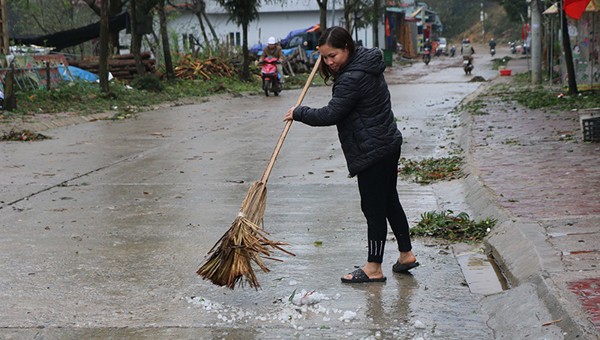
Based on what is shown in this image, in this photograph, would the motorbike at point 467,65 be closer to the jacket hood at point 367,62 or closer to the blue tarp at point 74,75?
the blue tarp at point 74,75

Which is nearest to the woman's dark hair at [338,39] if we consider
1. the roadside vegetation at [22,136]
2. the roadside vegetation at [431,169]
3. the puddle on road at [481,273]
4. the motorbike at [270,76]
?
the puddle on road at [481,273]

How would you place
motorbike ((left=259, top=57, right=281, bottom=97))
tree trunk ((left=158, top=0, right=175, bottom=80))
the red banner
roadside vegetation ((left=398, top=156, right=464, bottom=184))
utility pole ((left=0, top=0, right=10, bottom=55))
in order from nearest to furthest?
roadside vegetation ((left=398, top=156, right=464, bottom=184)) → the red banner → utility pole ((left=0, top=0, right=10, bottom=55)) → motorbike ((left=259, top=57, right=281, bottom=97)) → tree trunk ((left=158, top=0, right=175, bottom=80))

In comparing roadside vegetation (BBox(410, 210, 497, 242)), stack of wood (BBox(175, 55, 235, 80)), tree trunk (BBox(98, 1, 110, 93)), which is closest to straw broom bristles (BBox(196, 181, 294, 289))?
roadside vegetation (BBox(410, 210, 497, 242))

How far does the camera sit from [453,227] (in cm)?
707

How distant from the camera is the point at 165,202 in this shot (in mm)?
8656

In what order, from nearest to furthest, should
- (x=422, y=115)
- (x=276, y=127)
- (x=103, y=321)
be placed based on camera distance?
(x=103, y=321)
(x=276, y=127)
(x=422, y=115)

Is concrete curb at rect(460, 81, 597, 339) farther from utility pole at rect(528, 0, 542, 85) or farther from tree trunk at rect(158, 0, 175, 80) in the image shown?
tree trunk at rect(158, 0, 175, 80)

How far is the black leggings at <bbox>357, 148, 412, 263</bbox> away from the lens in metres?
5.55

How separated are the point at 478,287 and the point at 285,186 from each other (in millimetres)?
4282

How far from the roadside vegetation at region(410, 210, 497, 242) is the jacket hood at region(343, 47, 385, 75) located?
1.89m

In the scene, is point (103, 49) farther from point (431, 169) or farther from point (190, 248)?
point (190, 248)

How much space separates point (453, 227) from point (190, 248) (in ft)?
6.85

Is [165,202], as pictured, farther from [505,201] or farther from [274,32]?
[274,32]

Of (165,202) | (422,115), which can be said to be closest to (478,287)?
(165,202)
